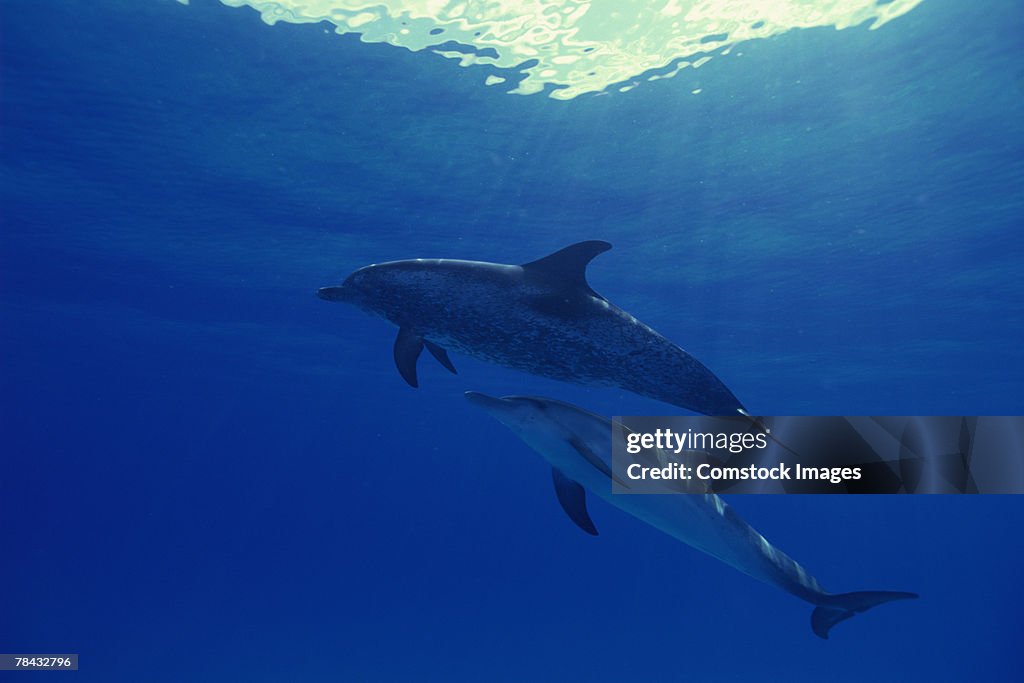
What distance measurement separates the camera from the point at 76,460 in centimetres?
8475

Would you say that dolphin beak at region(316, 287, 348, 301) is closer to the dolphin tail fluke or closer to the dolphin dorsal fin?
the dolphin dorsal fin

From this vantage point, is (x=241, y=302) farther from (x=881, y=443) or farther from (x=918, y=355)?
(x=918, y=355)

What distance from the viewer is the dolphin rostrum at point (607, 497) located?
527cm

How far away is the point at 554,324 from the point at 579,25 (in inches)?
307

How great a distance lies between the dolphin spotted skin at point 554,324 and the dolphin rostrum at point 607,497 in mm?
755

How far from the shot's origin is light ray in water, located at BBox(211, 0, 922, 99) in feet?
36.6

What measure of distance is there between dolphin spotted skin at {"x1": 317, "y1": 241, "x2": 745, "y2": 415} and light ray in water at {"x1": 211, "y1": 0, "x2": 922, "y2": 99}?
275 inches

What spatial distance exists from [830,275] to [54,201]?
24477mm

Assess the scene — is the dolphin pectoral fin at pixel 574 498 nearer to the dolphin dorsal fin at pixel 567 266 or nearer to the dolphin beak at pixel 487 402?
the dolphin beak at pixel 487 402

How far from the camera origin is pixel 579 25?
454 inches

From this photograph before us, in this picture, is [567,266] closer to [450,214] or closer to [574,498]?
[574,498]

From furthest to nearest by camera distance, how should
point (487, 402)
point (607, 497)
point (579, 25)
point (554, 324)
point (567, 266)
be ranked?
point (579, 25), point (567, 266), point (554, 324), point (607, 497), point (487, 402)

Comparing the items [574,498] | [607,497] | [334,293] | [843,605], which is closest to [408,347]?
[334,293]

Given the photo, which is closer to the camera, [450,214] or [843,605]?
[843,605]
